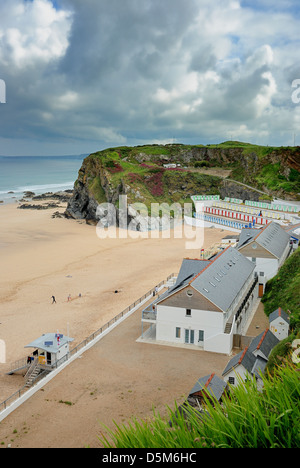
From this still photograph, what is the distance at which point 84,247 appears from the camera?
61406mm

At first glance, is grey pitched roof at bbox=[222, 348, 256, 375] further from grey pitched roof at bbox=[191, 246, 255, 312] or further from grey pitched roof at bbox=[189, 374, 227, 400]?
grey pitched roof at bbox=[191, 246, 255, 312]

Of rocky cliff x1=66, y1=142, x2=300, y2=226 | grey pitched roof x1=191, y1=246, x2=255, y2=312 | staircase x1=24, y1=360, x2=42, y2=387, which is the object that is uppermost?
rocky cliff x1=66, y1=142, x2=300, y2=226

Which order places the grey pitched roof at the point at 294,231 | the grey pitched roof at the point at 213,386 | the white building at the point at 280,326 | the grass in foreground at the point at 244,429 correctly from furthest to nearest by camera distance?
the grey pitched roof at the point at 294,231 < the white building at the point at 280,326 < the grey pitched roof at the point at 213,386 < the grass in foreground at the point at 244,429

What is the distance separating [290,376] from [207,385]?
9308 millimetres

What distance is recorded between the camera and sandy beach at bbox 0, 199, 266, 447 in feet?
56.5

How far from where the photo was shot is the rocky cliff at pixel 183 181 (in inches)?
3440

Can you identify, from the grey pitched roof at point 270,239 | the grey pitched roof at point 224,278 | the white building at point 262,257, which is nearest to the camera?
the grey pitched roof at point 224,278

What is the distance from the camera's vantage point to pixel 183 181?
96.7m

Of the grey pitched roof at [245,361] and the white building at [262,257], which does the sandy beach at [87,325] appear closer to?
the grey pitched roof at [245,361]

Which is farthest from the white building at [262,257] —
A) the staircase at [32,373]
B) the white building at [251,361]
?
the staircase at [32,373]

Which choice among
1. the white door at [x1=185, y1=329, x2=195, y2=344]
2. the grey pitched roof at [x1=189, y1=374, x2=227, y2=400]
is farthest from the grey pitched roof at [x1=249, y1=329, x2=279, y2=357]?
the white door at [x1=185, y1=329, x2=195, y2=344]

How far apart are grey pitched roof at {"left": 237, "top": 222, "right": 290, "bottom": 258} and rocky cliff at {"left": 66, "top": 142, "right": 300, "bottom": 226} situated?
43621mm

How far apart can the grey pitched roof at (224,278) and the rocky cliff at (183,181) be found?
52.0m
